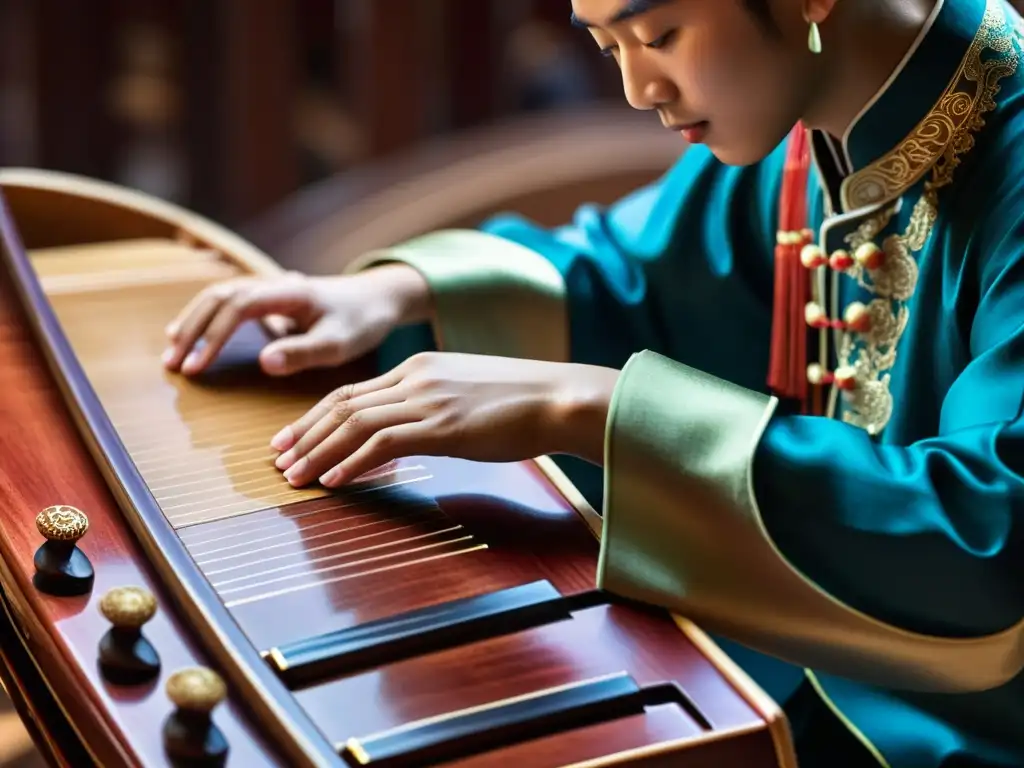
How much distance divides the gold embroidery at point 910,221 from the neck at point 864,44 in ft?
0.13

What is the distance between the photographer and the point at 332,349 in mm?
1042

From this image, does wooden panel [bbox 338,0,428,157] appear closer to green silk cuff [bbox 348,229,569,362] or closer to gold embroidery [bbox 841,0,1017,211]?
green silk cuff [bbox 348,229,569,362]

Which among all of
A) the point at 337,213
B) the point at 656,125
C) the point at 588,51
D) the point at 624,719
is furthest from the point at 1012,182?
the point at 588,51

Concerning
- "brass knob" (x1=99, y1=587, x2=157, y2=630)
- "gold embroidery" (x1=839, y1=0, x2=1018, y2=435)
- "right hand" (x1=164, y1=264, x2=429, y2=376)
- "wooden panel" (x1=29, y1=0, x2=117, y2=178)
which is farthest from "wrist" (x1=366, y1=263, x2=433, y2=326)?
"wooden panel" (x1=29, y1=0, x2=117, y2=178)

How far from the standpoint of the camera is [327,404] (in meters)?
0.90

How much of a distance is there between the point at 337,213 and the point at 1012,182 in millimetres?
1369

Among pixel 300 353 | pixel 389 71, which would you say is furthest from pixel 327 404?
pixel 389 71

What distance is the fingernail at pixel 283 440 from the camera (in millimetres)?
913

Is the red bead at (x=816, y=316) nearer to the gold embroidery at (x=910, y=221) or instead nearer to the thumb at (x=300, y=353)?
the gold embroidery at (x=910, y=221)

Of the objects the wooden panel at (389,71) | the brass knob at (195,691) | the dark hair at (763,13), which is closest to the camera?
the brass knob at (195,691)

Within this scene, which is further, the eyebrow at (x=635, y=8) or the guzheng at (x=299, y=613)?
the eyebrow at (x=635, y=8)

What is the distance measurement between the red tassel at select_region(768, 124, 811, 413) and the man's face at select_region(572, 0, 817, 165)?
0.48 feet

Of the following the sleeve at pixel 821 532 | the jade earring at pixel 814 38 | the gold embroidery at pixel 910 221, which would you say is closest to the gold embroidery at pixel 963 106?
the gold embroidery at pixel 910 221

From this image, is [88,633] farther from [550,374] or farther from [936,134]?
[936,134]
